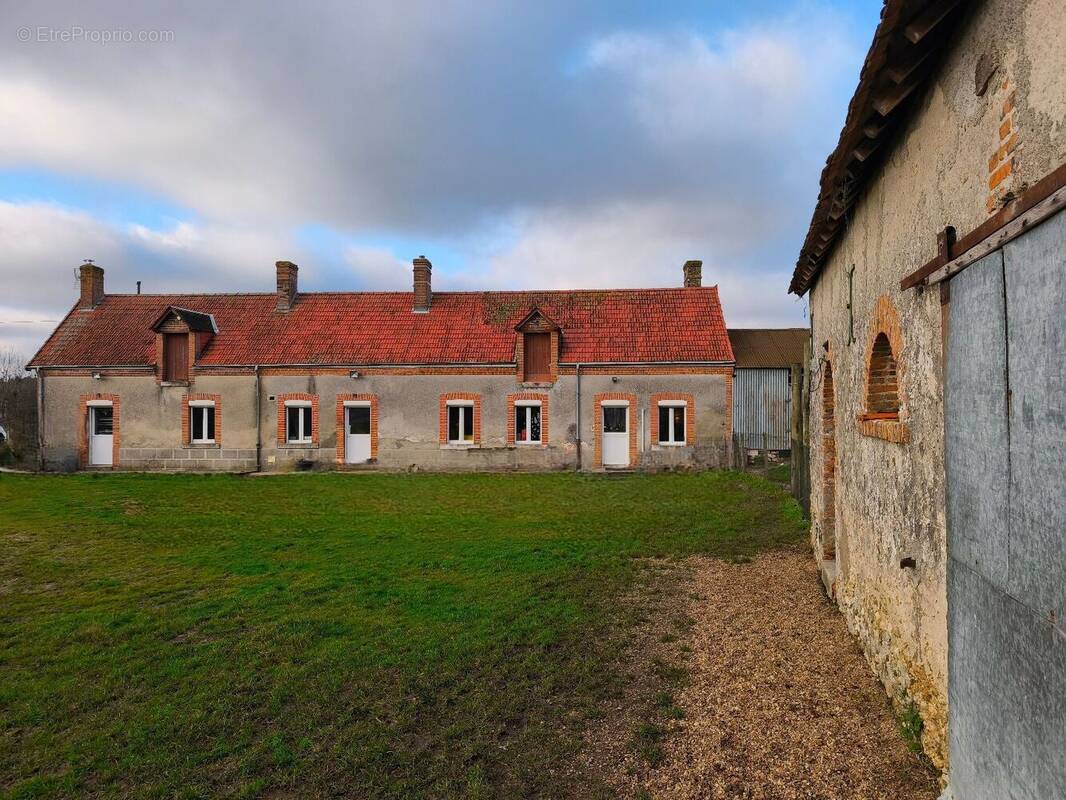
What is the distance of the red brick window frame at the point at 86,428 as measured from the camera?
22.0 m

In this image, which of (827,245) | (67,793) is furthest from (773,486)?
(67,793)

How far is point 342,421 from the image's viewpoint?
70.0ft

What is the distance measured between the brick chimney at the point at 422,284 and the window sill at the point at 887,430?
19.5 m

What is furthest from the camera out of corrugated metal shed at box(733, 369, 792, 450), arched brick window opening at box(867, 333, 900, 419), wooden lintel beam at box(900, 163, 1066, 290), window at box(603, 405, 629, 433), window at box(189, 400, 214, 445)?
corrugated metal shed at box(733, 369, 792, 450)

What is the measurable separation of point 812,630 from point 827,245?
408 cm

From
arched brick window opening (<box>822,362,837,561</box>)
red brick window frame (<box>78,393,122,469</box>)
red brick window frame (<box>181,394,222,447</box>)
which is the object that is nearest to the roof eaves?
arched brick window opening (<box>822,362,837,561</box>)

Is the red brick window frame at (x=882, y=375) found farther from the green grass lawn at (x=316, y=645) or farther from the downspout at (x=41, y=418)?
the downspout at (x=41, y=418)

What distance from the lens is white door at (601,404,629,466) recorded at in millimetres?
20641

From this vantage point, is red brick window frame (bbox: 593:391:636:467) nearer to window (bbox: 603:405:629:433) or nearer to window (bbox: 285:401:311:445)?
window (bbox: 603:405:629:433)

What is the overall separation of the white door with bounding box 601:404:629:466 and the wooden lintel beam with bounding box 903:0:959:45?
1767 cm

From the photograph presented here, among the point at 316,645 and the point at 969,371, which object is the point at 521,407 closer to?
the point at 316,645

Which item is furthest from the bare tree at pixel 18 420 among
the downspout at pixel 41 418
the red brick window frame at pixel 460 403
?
the red brick window frame at pixel 460 403

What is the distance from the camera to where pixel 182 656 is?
5570 mm

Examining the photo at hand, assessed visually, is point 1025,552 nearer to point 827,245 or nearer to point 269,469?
point 827,245
